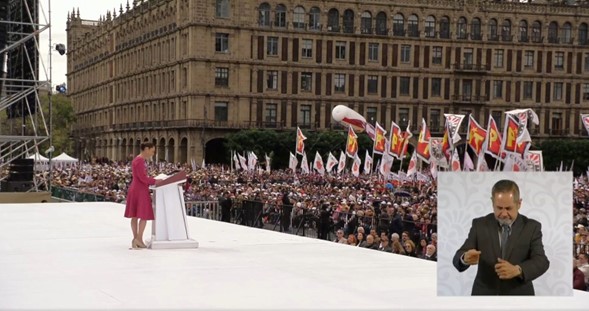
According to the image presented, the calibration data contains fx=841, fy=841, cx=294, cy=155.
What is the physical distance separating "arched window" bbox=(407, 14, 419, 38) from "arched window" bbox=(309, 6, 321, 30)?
8.91 m

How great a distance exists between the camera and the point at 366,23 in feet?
256

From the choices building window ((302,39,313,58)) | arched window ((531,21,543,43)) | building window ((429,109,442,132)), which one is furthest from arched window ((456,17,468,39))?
building window ((302,39,313,58))

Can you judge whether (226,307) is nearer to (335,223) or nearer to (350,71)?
(335,223)

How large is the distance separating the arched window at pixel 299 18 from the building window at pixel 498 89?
20116mm

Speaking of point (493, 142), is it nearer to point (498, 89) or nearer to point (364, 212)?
point (364, 212)

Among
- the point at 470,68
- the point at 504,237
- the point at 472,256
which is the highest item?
the point at 470,68

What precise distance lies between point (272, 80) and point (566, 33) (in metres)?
30.5

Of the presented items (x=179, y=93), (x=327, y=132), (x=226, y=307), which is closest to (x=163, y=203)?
(x=226, y=307)

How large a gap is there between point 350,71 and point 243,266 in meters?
67.0

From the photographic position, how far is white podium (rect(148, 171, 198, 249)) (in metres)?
13.0

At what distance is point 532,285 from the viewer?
25.7ft

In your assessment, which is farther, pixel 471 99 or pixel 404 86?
pixel 471 99

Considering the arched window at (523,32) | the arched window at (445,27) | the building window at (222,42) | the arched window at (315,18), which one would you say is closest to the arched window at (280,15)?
the arched window at (315,18)

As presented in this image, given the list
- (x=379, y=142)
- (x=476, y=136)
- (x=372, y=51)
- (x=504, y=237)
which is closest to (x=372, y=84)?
(x=372, y=51)
